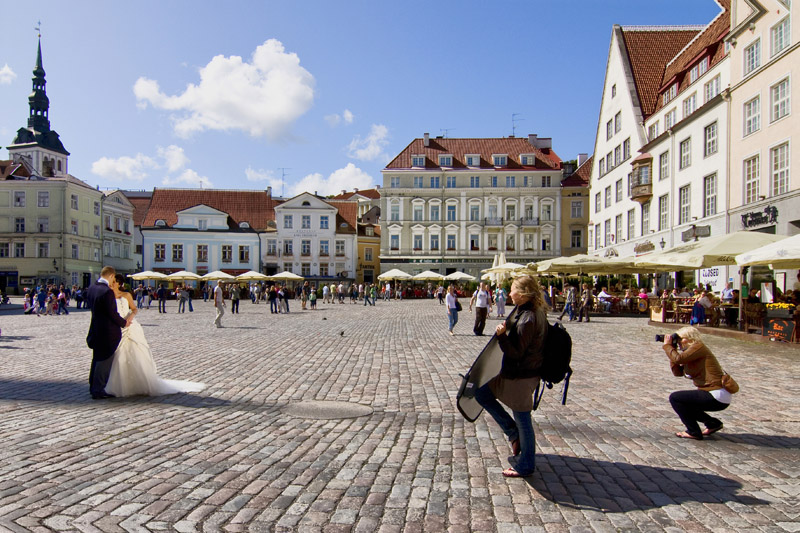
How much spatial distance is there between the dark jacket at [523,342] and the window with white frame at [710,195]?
27.9 metres

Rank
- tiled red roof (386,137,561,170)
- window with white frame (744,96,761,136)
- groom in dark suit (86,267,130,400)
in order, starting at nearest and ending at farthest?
groom in dark suit (86,267,130,400), window with white frame (744,96,761,136), tiled red roof (386,137,561,170)

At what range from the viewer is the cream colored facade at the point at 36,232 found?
199ft

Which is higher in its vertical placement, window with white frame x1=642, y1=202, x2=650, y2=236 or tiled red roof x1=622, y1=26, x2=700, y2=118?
tiled red roof x1=622, y1=26, x2=700, y2=118

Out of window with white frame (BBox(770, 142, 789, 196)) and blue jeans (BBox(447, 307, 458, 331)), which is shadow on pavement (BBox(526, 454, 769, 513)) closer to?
blue jeans (BBox(447, 307, 458, 331))

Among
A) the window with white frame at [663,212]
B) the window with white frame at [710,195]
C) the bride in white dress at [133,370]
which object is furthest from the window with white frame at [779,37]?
the bride in white dress at [133,370]

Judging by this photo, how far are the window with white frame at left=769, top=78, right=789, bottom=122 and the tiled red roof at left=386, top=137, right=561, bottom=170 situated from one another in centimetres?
4220

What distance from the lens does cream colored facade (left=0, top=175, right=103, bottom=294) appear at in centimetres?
6062

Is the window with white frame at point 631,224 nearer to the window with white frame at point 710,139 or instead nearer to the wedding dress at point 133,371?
the window with white frame at point 710,139

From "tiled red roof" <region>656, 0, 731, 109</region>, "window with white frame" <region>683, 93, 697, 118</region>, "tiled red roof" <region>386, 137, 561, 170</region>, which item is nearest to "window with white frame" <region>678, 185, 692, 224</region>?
"window with white frame" <region>683, 93, 697, 118</region>

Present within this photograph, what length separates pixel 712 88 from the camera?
98.5ft

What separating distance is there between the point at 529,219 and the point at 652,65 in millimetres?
24816

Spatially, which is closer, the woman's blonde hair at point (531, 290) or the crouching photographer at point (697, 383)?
the woman's blonde hair at point (531, 290)

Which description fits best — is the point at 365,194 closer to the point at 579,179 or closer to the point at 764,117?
the point at 579,179

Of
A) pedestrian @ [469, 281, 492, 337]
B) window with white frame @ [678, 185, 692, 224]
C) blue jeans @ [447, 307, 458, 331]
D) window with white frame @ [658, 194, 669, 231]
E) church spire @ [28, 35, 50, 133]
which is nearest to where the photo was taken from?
pedestrian @ [469, 281, 492, 337]
